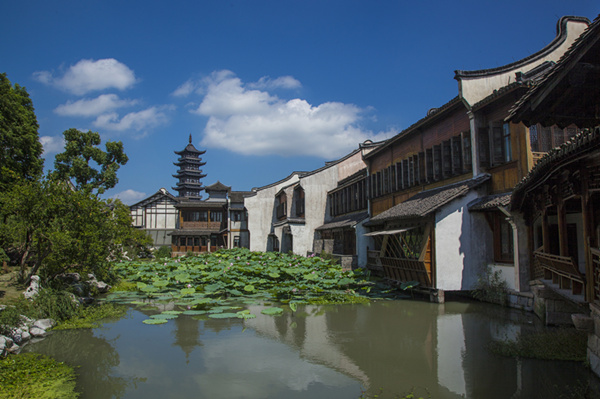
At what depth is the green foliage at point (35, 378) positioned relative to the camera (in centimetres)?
545

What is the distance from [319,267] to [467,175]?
8.59m

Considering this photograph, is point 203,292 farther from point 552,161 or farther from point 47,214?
point 552,161

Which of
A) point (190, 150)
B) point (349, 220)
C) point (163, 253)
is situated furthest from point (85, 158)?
point (190, 150)

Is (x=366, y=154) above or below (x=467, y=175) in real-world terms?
above

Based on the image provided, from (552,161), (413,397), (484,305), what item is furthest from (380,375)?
(484,305)

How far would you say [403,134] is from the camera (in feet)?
54.0

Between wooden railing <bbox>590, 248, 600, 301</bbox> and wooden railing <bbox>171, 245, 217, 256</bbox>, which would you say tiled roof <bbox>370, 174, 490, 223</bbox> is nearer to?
wooden railing <bbox>590, 248, 600, 301</bbox>

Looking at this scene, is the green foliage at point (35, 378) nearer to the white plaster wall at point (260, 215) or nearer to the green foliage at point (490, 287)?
the green foliage at point (490, 287)

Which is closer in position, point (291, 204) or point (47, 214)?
point (47, 214)

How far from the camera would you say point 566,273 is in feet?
21.4

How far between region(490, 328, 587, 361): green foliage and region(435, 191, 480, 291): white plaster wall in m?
4.20

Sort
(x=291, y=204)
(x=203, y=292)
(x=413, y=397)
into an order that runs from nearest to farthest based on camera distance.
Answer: (x=413, y=397)
(x=203, y=292)
(x=291, y=204)

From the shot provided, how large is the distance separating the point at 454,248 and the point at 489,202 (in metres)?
1.71

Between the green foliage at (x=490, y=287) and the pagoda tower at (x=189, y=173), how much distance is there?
5317 centimetres
